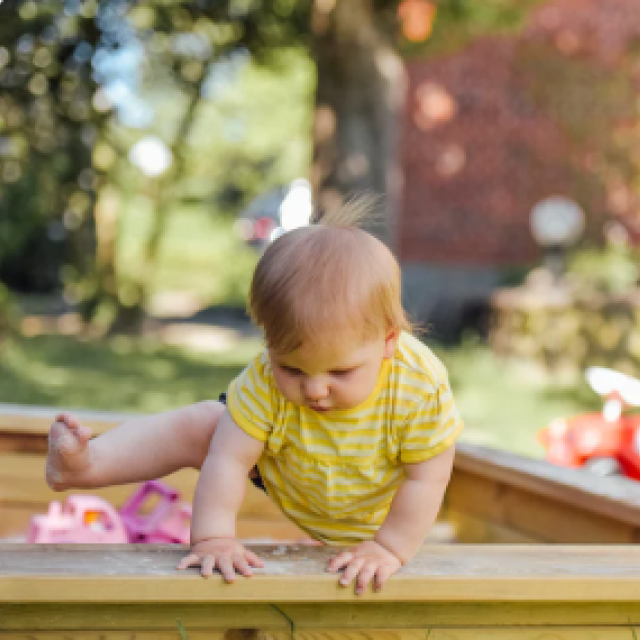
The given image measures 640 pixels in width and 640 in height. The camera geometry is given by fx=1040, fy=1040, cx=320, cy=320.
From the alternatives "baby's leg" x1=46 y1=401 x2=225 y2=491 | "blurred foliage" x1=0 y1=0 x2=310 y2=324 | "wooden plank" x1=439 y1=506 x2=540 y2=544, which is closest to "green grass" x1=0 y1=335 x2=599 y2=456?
"blurred foliage" x1=0 y1=0 x2=310 y2=324

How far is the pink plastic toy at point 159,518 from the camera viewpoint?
2.33m

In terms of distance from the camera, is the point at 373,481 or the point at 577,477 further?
the point at 577,477

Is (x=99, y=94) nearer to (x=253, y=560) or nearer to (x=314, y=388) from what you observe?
(x=314, y=388)

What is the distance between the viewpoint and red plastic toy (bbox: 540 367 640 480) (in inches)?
112

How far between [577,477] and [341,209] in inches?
37.7

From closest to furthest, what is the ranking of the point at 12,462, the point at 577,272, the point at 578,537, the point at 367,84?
the point at 578,537
the point at 12,462
the point at 367,84
the point at 577,272

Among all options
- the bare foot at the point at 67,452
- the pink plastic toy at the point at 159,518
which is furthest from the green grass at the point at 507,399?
the bare foot at the point at 67,452

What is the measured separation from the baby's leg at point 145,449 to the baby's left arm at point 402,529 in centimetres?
40

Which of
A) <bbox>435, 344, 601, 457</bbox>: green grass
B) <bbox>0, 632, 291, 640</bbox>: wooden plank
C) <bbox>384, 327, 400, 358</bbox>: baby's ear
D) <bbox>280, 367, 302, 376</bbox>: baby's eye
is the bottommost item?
<bbox>435, 344, 601, 457</bbox>: green grass

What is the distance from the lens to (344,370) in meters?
1.50

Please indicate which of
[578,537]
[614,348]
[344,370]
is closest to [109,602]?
[344,370]

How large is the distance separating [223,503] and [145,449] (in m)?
0.35

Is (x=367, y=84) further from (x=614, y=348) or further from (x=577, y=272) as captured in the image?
(x=577, y=272)

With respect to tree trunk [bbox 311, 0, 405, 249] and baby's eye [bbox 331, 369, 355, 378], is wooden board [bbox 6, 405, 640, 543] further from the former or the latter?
tree trunk [bbox 311, 0, 405, 249]
